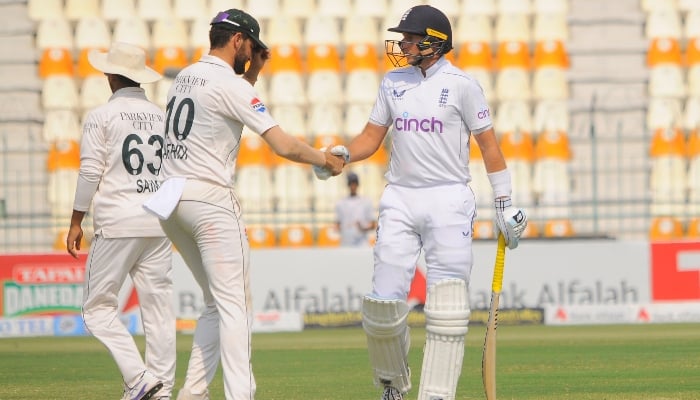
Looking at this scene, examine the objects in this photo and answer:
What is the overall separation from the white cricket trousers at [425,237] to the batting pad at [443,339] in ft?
0.30

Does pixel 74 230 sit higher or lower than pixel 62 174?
lower

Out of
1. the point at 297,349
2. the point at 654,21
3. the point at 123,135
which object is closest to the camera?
the point at 123,135

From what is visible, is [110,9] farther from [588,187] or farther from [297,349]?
[297,349]

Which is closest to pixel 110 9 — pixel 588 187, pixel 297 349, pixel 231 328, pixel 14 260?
pixel 14 260

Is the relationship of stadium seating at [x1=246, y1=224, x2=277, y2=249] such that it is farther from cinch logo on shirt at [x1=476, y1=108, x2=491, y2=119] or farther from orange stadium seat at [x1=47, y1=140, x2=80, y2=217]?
cinch logo on shirt at [x1=476, y1=108, x2=491, y2=119]

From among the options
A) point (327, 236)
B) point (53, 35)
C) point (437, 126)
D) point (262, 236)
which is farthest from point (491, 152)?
point (53, 35)

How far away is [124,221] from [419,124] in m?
1.93

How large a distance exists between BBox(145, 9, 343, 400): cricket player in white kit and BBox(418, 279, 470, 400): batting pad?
2.90 feet

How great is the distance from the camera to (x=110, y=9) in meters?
20.1

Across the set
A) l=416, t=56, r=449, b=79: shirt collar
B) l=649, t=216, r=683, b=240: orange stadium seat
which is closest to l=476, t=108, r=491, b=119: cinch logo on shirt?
l=416, t=56, r=449, b=79: shirt collar

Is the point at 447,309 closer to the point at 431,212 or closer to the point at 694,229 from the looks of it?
the point at 431,212

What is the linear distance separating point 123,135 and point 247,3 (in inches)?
496

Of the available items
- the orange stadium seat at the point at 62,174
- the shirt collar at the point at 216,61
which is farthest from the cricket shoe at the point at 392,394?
the orange stadium seat at the point at 62,174

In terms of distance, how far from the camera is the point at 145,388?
7.52 meters
